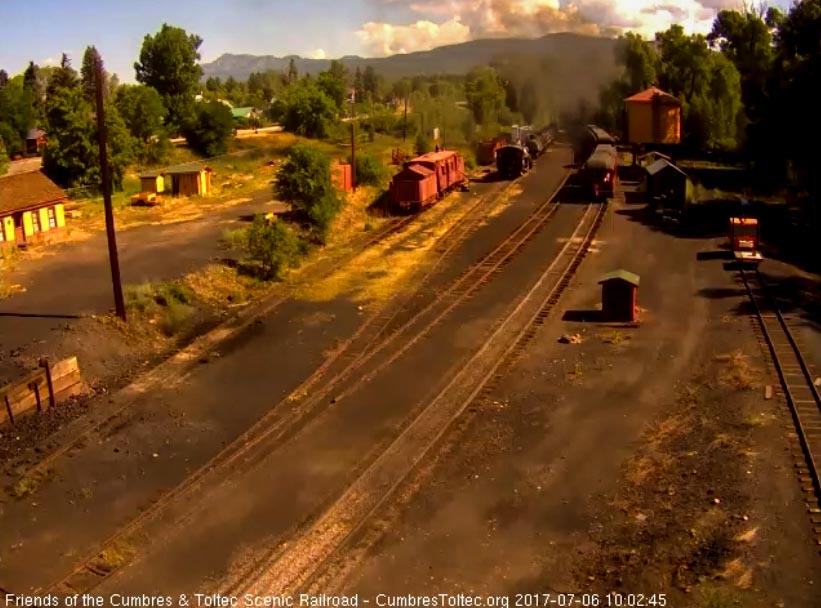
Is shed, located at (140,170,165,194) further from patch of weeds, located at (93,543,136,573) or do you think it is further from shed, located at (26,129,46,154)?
shed, located at (26,129,46,154)

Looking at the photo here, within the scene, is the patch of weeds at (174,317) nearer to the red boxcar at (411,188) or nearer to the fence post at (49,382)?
the fence post at (49,382)

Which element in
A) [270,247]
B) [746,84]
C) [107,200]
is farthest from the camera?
[746,84]

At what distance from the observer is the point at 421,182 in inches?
1572

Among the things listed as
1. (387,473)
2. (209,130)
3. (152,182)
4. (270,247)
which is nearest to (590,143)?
(209,130)

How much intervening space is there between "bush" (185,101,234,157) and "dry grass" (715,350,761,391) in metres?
54.5

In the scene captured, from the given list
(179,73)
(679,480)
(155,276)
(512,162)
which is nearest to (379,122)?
(179,73)

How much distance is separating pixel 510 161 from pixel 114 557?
43.4 meters

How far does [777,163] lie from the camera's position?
4472cm

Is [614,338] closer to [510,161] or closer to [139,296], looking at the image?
[139,296]

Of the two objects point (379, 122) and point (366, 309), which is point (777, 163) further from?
point (379, 122)

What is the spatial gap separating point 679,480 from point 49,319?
18.0 meters

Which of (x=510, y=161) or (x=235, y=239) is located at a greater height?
(x=510, y=161)

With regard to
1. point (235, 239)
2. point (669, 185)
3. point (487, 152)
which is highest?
point (487, 152)

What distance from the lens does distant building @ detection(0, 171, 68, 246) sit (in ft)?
103
